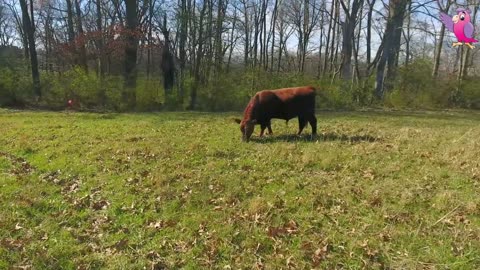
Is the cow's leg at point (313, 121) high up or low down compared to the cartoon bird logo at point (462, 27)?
down

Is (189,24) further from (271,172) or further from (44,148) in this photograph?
(271,172)

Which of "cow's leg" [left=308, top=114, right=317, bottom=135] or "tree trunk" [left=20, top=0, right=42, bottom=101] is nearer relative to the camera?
"cow's leg" [left=308, top=114, right=317, bottom=135]

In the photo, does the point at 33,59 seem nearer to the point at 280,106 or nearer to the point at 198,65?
the point at 198,65

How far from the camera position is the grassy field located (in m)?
4.32

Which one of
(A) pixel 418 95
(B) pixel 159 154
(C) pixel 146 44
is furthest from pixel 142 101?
(A) pixel 418 95

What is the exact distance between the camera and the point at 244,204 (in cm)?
572

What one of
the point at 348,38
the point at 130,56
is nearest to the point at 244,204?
the point at 130,56

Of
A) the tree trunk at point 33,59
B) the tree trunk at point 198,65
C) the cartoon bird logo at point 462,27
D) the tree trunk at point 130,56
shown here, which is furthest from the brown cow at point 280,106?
the tree trunk at point 33,59

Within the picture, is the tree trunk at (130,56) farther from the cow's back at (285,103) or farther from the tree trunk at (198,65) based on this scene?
the cow's back at (285,103)

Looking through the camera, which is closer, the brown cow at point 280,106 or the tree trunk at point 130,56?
the brown cow at point 280,106

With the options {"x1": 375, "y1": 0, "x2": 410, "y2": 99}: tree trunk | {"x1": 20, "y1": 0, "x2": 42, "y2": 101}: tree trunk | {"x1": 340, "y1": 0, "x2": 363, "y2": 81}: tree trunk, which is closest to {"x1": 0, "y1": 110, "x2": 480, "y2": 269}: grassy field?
{"x1": 375, "y1": 0, "x2": 410, "y2": 99}: tree trunk

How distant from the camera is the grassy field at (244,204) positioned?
432 cm

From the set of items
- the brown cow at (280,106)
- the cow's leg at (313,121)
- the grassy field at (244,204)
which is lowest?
the grassy field at (244,204)

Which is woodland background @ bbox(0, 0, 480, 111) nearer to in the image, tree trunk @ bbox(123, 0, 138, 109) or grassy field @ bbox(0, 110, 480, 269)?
tree trunk @ bbox(123, 0, 138, 109)
